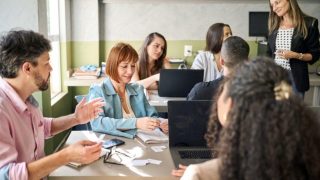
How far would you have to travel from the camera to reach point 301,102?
27.7 inches

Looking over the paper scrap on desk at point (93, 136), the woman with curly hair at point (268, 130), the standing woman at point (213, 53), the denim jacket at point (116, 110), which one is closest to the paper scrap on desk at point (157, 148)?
the denim jacket at point (116, 110)

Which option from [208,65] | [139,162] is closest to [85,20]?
[208,65]

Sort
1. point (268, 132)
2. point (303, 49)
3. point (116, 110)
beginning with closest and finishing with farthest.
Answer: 1. point (268, 132)
2. point (116, 110)
3. point (303, 49)

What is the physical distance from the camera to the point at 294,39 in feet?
8.88

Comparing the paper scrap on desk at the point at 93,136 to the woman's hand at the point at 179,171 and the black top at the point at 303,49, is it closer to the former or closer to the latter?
the woman's hand at the point at 179,171

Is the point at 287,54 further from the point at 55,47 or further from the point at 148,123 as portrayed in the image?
the point at 55,47

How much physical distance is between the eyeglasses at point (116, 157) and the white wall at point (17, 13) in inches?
45.4

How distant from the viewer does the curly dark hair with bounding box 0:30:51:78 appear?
1.37 meters

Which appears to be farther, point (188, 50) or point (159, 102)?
point (188, 50)

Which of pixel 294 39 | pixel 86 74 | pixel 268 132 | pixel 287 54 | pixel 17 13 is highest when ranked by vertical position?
pixel 17 13

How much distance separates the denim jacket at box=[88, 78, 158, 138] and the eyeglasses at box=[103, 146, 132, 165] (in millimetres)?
233

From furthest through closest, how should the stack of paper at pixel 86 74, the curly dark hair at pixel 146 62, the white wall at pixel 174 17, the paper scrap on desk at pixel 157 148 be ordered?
the white wall at pixel 174 17, the stack of paper at pixel 86 74, the curly dark hair at pixel 146 62, the paper scrap on desk at pixel 157 148

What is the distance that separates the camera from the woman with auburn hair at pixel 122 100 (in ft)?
6.28

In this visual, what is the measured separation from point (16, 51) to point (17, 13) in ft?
3.34
